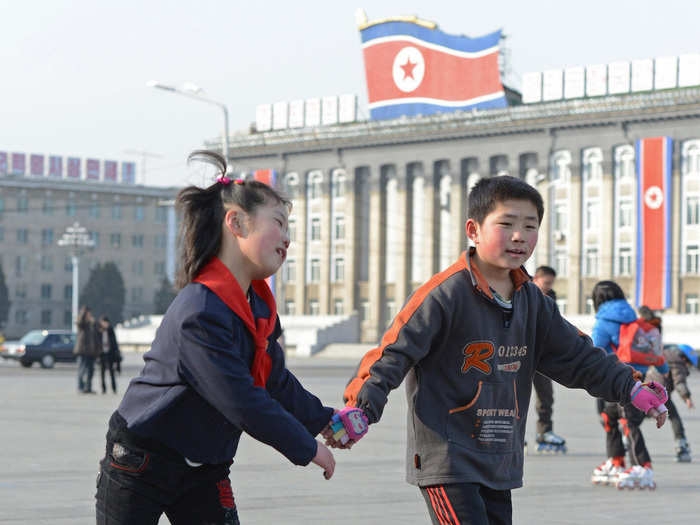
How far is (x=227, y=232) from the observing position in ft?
13.7

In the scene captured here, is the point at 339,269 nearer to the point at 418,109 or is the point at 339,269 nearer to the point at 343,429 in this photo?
the point at 418,109

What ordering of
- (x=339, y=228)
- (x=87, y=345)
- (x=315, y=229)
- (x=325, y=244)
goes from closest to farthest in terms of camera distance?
1. (x=87, y=345)
2. (x=339, y=228)
3. (x=325, y=244)
4. (x=315, y=229)

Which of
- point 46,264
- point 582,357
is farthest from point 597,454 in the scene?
point 46,264

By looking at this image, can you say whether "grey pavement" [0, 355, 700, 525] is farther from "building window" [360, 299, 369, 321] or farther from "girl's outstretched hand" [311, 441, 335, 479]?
"building window" [360, 299, 369, 321]

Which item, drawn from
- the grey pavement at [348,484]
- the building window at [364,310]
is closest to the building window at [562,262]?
the building window at [364,310]

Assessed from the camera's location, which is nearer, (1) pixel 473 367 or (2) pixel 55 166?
(1) pixel 473 367

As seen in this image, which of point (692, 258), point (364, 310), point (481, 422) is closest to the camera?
point (481, 422)

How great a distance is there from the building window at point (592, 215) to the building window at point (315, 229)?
2156 centimetres

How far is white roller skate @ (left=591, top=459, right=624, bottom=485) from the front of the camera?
34.8 feet

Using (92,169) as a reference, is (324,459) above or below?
below

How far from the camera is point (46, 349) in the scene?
144 ft

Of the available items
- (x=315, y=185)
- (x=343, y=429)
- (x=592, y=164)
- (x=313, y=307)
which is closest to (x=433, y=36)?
(x=592, y=164)

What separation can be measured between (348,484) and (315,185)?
8311 cm

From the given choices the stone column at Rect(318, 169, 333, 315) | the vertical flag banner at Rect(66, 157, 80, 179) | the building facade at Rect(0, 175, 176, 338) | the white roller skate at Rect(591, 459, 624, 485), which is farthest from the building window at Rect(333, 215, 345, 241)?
the white roller skate at Rect(591, 459, 624, 485)
